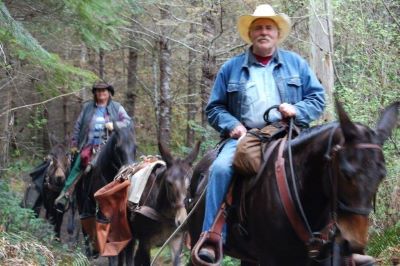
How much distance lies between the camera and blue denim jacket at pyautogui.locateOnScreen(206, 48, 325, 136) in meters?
5.41

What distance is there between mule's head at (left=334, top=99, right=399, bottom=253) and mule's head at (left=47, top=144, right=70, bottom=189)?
10.0 metres

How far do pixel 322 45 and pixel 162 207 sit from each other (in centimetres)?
382

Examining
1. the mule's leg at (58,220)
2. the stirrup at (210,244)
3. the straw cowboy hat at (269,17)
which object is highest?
the straw cowboy hat at (269,17)

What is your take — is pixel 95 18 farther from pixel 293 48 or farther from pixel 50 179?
pixel 293 48

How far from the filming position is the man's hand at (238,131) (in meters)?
5.32

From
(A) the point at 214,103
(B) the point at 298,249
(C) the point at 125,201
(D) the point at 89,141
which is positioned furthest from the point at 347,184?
(D) the point at 89,141

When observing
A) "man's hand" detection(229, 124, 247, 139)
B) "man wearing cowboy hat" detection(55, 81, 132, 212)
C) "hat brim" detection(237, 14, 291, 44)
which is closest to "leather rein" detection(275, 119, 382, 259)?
"man's hand" detection(229, 124, 247, 139)

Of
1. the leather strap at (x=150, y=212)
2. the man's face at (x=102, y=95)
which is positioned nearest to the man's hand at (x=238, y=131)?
the leather strap at (x=150, y=212)

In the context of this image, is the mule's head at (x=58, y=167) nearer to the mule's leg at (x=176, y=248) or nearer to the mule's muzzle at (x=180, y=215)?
the mule's leg at (x=176, y=248)

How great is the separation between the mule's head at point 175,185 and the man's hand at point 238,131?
2926 mm

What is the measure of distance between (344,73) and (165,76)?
6157 millimetres

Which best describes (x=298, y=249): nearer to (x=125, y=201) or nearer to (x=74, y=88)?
(x=125, y=201)

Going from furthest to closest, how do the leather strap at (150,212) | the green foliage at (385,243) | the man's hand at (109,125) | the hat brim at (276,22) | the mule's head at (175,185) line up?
1. the man's hand at (109,125)
2. the leather strap at (150,212)
3. the mule's head at (175,185)
4. the green foliage at (385,243)
5. the hat brim at (276,22)

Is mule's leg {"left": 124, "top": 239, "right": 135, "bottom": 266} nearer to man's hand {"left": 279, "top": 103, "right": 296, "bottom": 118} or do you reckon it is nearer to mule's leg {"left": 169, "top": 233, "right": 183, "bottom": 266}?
mule's leg {"left": 169, "top": 233, "right": 183, "bottom": 266}
